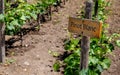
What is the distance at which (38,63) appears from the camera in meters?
6.04

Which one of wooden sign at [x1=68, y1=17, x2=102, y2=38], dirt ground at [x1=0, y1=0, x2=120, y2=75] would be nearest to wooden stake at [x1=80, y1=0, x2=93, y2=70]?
wooden sign at [x1=68, y1=17, x2=102, y2=38]

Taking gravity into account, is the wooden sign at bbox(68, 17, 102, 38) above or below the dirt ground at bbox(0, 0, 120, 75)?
above

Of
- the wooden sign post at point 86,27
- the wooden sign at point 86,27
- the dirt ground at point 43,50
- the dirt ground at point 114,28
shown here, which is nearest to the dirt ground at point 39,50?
the dirt ground at point 43,50

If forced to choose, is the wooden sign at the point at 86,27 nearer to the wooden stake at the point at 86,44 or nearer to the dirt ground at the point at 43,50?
the wooden stake at the point at 86,44

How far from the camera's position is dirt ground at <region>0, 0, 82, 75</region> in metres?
5.77

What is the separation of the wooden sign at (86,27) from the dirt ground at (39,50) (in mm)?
2124

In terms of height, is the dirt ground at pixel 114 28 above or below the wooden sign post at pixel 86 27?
below

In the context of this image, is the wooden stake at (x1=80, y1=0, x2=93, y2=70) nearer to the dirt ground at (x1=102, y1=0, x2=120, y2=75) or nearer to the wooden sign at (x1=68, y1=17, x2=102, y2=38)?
the wooden sign at (x1=68, y1=17, x2=102, y2=38)

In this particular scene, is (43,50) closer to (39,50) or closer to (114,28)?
(39,50)

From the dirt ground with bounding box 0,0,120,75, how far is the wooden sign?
211 cm

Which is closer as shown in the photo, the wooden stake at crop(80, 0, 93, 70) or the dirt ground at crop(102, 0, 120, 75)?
the wooden stake at crop(80, 0, 93, 70)

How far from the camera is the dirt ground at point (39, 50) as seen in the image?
5773mm

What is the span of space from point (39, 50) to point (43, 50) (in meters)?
0.09

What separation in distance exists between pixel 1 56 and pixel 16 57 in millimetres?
466
